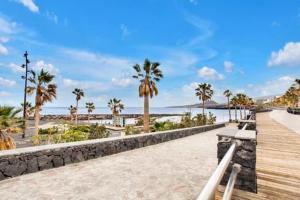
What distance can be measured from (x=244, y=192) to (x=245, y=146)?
83cm

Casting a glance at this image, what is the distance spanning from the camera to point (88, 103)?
318 feet

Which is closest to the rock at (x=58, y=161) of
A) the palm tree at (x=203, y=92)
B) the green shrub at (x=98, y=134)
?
the green shrub at (x=98, y=134)

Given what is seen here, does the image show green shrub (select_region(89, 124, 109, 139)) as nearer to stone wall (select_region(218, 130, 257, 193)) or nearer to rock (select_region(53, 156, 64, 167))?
rock (select_region(53, 156, 64, 167))

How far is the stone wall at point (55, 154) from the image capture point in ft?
19.4

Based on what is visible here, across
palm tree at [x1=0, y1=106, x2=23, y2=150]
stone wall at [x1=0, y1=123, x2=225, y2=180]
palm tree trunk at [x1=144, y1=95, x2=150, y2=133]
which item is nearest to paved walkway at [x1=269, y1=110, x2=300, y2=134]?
stone wall at [x1=0, y1=123, x2=225, y2=180]

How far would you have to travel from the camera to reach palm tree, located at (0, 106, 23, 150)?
11.6 m

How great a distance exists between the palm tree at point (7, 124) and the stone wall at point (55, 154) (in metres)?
6.03

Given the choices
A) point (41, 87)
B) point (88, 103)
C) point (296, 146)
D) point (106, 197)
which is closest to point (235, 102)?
point (88, 103)

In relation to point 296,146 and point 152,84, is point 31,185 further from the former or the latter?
point 152,84

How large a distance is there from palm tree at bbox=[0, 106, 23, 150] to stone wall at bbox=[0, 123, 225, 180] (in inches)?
237

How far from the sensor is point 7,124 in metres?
12.1

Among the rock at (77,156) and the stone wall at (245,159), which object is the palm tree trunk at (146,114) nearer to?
the rock at (77,156)

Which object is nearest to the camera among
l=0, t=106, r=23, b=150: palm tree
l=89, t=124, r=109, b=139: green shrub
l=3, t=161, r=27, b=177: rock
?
l=3, t=161, r=27, b=177: rock

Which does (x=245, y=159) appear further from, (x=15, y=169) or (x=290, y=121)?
(x=290, y=121)
